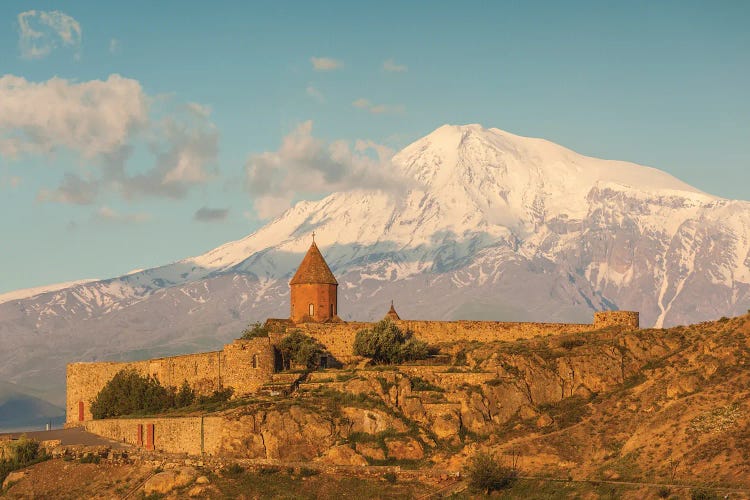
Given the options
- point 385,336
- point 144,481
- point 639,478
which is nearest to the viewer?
point 639,478

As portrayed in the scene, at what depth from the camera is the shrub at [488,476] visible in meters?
72.2

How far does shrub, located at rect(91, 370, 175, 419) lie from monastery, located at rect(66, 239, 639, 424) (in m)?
0.76

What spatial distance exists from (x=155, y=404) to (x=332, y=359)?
540 inches

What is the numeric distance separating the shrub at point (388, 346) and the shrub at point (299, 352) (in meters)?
3.26

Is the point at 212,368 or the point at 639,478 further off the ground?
the point at 212,368

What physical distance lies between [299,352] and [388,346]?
666cm

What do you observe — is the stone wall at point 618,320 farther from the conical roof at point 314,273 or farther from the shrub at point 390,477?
the shrub at point 390,477

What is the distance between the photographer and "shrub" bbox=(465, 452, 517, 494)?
72188 millimetres

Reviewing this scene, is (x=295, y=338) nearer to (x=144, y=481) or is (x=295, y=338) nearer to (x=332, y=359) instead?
(x=332, y=359)

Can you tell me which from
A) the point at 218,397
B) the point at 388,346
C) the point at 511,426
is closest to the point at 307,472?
the point at 511,426

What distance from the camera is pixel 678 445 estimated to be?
72.5m

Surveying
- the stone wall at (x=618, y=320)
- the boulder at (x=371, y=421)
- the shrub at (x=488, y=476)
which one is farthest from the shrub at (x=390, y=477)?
the stone wall at (x=618, y=320)

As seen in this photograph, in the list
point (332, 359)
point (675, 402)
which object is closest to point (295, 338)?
point (332, 359)

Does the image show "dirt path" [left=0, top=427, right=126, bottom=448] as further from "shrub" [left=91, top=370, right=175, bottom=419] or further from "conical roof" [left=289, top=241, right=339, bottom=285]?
"conical roof" [left=289, top=241, right=339, bottom=285]
